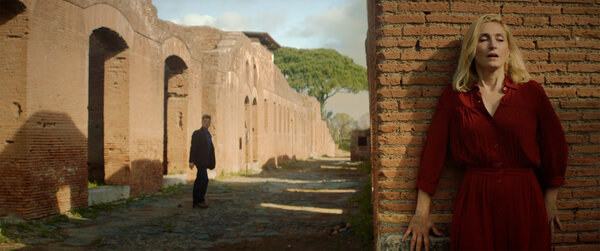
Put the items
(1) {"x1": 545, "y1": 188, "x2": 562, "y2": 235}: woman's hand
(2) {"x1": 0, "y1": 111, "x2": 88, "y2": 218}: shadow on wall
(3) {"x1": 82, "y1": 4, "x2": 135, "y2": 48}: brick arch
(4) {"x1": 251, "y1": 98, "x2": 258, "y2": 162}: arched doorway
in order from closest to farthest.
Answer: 1. (1) {"x1": 545, "y1": 188, "x2": 562, "y2": 235}: woman's hand
2. (2) {"x1": 0, "y1": 111, "x2": 88, "y2": 218}: shadow on wall
3. (3) {"x1": 82, "y1": 4, "x2": 135, "y2": 48}: brick arch
4. (4) {"x1": 251, "y1": 98, "x2": 258, "y2": 162}: arched doorway

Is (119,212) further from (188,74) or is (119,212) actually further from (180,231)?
(188,74)

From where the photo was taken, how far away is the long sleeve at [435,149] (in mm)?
2830

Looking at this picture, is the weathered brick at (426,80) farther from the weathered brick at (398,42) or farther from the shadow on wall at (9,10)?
the shadow on wall at (9,10)

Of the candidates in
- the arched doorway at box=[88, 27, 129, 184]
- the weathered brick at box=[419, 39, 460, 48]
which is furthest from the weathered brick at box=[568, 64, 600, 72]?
the arched doorway at box=[88, 27, 129, 184]

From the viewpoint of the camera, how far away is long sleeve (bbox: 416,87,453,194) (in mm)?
2830


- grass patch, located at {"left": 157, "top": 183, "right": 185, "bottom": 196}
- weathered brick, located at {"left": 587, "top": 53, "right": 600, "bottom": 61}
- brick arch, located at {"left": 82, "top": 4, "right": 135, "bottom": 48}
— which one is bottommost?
grass patch, located at {"left": 157, "top": 183, "right": 185, "bottom": 196}

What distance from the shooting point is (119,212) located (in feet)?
26.6

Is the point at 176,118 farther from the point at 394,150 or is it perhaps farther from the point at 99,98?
the point at 394,150

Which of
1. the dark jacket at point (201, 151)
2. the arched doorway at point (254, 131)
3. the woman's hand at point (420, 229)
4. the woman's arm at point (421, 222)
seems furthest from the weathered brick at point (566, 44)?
the arched doorway at point (254, 131)

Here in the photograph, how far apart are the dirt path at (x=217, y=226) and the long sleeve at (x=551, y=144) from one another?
3160 millimetres

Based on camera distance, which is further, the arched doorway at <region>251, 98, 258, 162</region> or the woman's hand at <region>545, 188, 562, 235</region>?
the arched doorway at <region>251, 98, 258, 162</region>

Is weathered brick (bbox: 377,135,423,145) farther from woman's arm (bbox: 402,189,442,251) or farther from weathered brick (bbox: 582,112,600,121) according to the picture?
weathered brick (bbox: 582,112,600,121)

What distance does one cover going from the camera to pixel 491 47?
8.71ft

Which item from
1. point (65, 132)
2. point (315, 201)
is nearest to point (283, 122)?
point (315, 201)
